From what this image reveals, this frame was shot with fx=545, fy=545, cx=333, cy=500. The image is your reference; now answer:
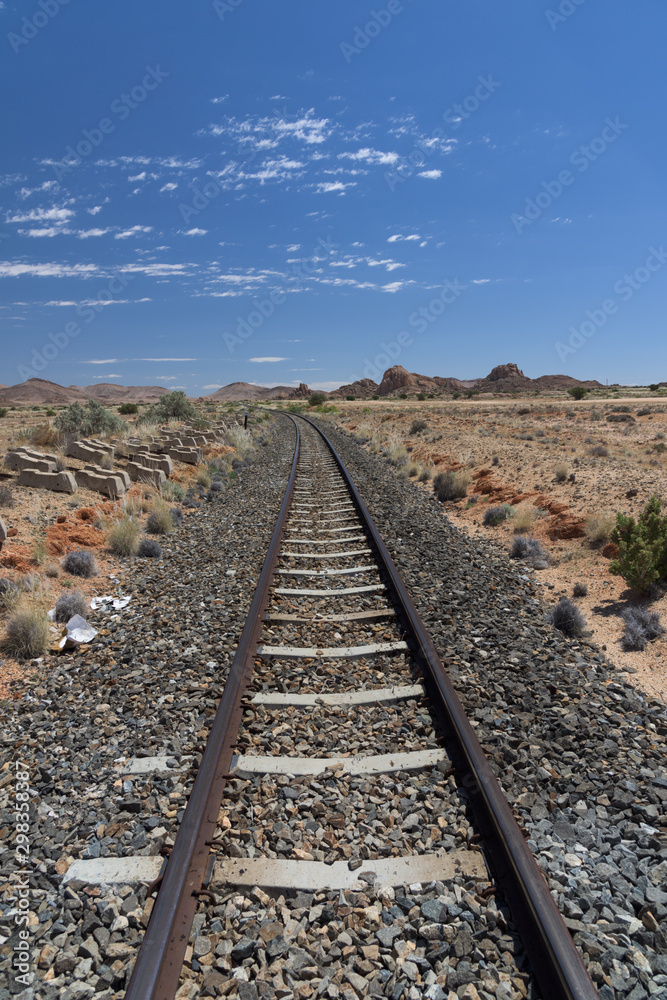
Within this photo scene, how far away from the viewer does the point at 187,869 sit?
275cm

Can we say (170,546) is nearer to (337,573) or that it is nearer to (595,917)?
(337,573)

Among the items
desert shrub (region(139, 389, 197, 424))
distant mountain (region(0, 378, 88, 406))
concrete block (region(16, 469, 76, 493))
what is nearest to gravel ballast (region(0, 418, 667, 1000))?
concrete block (region(16, 469, 76, 493))

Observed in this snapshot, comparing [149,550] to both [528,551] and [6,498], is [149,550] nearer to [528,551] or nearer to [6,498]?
[6,498]

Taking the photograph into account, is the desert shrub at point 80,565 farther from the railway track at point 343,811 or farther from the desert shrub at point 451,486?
the desert shrub at point 451,486

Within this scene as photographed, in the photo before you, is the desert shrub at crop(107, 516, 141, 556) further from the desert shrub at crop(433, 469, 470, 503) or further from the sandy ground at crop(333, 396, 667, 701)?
the desert shrub at crop(433, 469, 470, 503)

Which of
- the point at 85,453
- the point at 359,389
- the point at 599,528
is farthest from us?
the point at 359,389

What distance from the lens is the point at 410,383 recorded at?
6624 inches

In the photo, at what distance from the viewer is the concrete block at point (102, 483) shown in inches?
480

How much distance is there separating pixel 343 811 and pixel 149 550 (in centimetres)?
635

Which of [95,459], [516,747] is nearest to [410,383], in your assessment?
[95,459]

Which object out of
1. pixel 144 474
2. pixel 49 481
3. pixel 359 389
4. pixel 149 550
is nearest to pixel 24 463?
pixel 49 481

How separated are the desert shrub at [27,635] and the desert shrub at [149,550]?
3094 millimetres

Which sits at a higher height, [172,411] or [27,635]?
[172,411]

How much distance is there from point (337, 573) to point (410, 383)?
547ft
